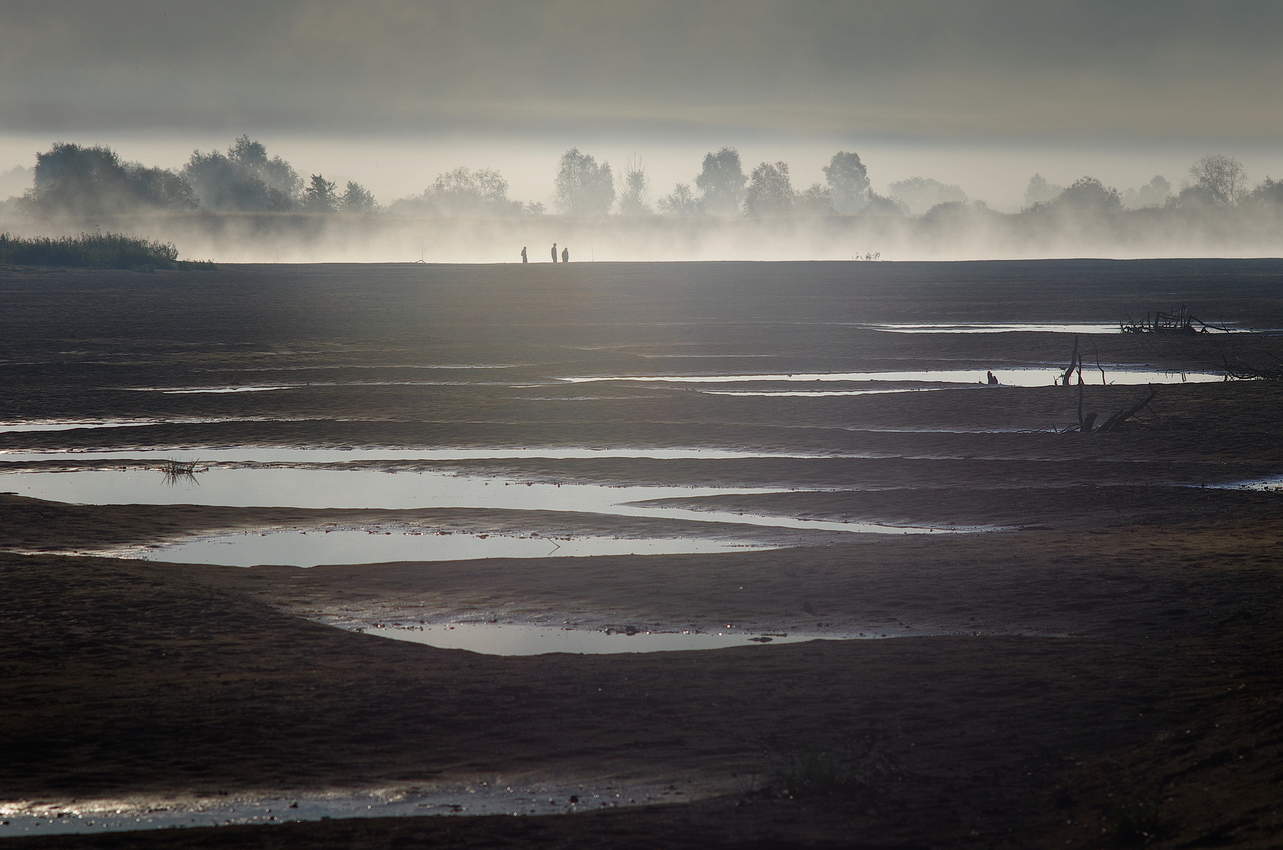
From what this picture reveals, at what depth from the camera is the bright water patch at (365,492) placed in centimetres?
1798

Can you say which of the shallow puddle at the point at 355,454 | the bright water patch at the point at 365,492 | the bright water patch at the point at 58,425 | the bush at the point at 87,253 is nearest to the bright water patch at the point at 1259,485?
the bright water patch at the point at 365,492

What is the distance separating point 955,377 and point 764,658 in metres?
24.3

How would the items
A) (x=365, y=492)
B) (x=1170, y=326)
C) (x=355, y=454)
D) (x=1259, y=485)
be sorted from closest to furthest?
(x=1259, y=485) → (x=365, y=492) → (x=355, y=454) → (x=1170, y=326)

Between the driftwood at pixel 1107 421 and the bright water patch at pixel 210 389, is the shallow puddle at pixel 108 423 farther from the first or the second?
the driftwood at pixel 1107 421

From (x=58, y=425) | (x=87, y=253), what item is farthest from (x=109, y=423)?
(x=87, y=253)

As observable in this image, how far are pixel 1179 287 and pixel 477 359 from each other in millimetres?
55071

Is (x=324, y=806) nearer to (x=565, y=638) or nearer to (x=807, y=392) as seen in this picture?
(x=565, y=638)

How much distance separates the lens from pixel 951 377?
34250 mm

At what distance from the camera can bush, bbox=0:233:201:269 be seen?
97500 millimetres

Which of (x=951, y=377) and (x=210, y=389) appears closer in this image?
(x=210, y=389)

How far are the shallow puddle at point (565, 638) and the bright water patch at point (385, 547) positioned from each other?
2.84 meters

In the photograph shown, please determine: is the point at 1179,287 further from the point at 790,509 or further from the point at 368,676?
the point at 368,676

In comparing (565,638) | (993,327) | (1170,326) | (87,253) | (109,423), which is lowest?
(565,638)

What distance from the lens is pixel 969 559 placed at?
47.1ft
